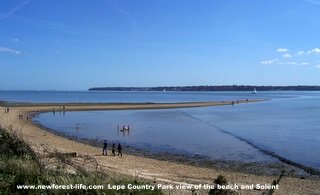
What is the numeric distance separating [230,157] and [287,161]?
152 inches

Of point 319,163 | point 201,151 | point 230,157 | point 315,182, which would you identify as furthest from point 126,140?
point 315,182

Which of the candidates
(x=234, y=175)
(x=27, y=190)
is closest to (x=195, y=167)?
(x=234, y=175)

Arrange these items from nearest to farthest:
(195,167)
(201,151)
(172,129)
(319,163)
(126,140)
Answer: (195,167) → (319,163) → (201,151) → (126,140) → (172,129)

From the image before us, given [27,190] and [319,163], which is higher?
[27,190]

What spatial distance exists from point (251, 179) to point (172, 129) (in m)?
27.2

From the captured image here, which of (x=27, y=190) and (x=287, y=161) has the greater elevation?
(x=27, y=190)

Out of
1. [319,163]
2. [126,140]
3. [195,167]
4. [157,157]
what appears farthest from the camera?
[126,140]

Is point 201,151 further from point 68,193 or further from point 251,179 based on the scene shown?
point 68,193

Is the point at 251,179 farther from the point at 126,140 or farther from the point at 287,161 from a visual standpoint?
the point at 126,140

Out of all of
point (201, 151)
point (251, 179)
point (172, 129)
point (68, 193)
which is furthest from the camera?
point (172, 129)

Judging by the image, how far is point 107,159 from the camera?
25.7 meters

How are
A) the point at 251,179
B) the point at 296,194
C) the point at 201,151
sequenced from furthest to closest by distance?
the point at 201,151, the point at 251,179, the point at 296,194

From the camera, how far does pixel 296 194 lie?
57.0ft

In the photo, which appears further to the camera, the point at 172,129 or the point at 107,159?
the point at 172,129
